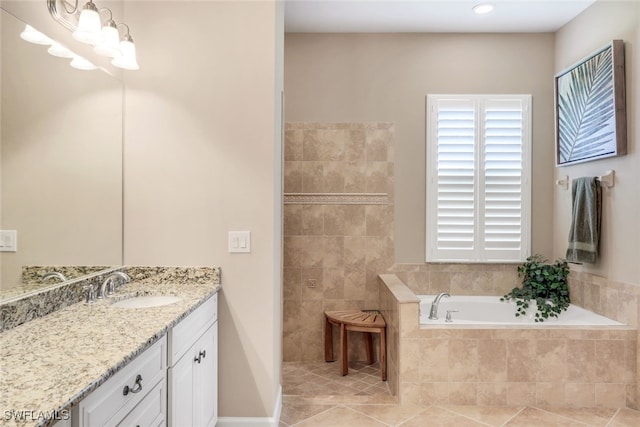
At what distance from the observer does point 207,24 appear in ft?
7.40

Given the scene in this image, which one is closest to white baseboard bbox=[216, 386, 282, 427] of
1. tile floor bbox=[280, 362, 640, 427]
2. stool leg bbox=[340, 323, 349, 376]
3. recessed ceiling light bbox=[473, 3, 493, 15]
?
tile floor bbox=[280, 362, 640, 427]

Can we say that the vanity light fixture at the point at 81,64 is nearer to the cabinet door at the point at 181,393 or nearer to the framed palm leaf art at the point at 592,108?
the cabinet door at the point at 181,393

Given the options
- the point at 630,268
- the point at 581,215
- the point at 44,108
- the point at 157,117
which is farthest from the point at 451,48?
the point at 44,108

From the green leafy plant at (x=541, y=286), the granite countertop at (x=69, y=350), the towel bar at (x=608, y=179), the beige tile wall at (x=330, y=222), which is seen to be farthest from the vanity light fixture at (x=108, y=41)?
the green leafy plant at (x=541, y=286)

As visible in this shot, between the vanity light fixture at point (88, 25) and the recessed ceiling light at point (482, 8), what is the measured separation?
2.82 metres

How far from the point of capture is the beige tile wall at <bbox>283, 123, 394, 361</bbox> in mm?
3607

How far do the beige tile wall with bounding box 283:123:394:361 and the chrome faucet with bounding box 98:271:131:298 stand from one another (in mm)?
1689

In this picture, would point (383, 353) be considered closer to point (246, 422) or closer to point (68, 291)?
point (246, 422)

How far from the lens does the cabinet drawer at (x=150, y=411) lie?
1.27m

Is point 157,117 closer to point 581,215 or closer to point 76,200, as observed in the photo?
point 76,200

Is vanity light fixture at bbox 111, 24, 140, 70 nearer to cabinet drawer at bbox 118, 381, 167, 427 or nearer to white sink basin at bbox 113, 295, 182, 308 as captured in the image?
white sink basin at bbox 113, 295, 182, 308

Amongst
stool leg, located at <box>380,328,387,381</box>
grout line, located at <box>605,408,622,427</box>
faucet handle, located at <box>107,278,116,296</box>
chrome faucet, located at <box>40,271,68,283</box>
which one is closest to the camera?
chrome faucet, located at <box>40,271,68,283</box>

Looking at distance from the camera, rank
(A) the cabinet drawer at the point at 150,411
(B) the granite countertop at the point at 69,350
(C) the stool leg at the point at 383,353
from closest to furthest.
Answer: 1. (B) the granite countertop at the point at 69,350
2. (A) the cabinet drawer at the point at 150,411
3. (C) the stool leg at the point at 383,353

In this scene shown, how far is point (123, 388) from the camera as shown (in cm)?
119
